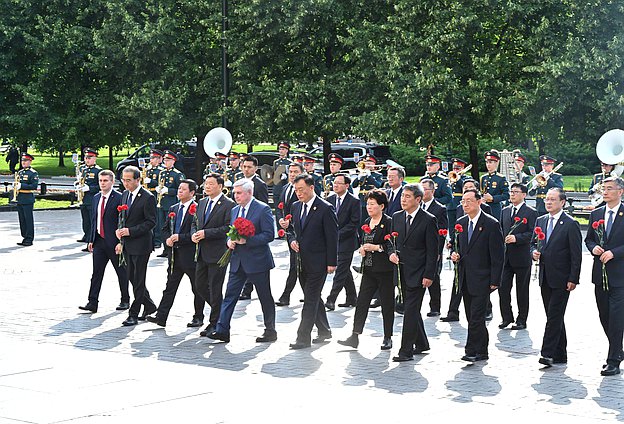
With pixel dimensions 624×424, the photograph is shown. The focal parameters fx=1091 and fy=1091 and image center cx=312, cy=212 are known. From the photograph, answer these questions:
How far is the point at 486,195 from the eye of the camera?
1980 cm

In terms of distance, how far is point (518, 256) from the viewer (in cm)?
1426

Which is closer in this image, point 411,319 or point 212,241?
point 411,319

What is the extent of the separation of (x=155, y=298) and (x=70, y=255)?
21.0 ft

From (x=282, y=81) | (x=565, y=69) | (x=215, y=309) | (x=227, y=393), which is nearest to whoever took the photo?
(x=227, y=393)

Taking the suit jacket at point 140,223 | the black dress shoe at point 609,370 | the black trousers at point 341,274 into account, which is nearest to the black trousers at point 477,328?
the black dress shoe at point 609,370

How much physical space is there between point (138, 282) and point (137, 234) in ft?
2.09

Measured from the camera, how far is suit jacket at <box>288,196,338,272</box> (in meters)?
A: 12.9

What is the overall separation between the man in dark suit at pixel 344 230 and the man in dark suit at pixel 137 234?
254 centimetres

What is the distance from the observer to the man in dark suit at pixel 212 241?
13.5 meters

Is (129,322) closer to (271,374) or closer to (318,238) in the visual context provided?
(318,238)

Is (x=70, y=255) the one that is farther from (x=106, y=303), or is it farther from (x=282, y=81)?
(x=282, y=81)

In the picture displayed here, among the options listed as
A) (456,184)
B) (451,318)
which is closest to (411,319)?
(451,318)

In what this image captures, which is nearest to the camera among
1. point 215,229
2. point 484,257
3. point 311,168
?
point 484,257

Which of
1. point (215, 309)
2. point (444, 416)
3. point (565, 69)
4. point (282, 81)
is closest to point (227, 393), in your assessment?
point (444, 416)
